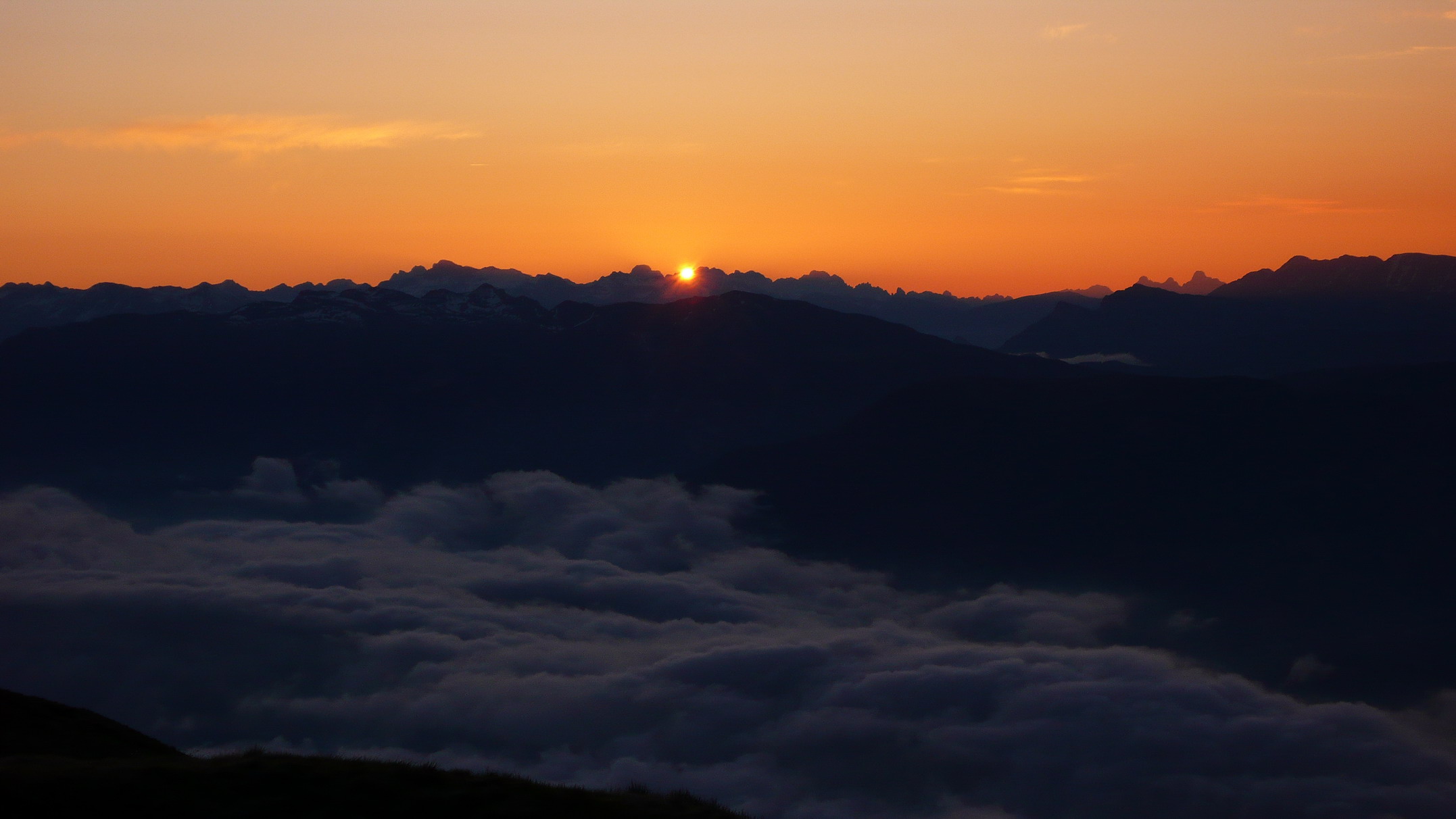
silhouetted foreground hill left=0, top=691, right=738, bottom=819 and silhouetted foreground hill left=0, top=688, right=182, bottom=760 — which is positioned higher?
silhouetted foreground hill left=0, top=691, right=738, bottom=819

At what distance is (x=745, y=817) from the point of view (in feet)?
184

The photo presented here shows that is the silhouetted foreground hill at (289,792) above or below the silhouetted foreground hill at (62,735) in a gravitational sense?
above

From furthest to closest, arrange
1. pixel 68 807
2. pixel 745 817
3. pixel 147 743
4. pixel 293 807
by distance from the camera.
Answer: pixel 147 743 → pixel 745 817 → pixel 293 807 → pixel 68 807

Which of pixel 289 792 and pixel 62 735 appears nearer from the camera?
pixel 289 792

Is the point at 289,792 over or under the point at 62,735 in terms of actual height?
over

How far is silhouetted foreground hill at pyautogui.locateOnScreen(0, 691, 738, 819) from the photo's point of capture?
46625 millimetres

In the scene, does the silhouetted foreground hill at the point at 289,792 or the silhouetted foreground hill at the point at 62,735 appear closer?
the silhouetted foreground hill at the point at 289,792

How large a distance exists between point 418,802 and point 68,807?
13.1m

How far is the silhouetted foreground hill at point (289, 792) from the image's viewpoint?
153 ft

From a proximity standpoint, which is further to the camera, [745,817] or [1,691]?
[1,691]

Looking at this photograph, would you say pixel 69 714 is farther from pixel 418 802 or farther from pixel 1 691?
pixel 418 802

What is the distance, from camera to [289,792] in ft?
162

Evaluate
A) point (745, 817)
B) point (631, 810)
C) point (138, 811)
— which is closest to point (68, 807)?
point (138, 811)

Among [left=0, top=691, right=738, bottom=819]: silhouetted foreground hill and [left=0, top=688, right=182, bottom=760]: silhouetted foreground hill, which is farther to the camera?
[left=0, top=688, right=182, bottom=760]: silhouetted foreground hill
